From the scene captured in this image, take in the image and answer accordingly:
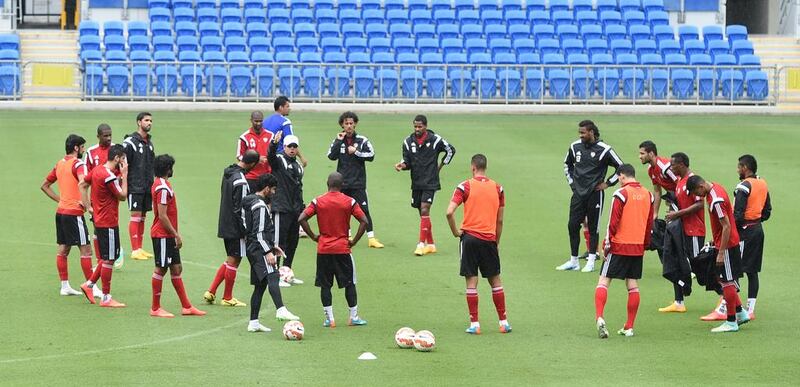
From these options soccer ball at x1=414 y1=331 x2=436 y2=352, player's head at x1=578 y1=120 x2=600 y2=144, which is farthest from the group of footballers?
soccer ball at x1=414 y1=331 x2=436 y2=352

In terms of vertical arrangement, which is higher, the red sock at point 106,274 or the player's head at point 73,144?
the player's head at point 73,144

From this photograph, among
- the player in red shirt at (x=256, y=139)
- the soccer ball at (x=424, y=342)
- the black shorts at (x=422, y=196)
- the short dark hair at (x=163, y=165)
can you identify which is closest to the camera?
the soccer ball at (x=424, y=342)

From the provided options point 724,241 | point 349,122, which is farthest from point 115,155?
point 724,241

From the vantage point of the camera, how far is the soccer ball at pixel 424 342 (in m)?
14.5

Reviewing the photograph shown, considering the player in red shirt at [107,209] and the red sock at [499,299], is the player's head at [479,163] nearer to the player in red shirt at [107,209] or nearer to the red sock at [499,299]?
the red sock at [499,299]

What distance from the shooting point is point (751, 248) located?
16.3 m

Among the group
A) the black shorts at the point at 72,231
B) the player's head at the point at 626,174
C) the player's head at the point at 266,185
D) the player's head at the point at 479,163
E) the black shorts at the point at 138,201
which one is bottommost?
the black shorts at the point at 72,231

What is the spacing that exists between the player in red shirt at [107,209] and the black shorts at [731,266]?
277 inches

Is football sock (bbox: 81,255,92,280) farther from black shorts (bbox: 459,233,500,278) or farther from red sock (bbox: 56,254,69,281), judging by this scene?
black shorts (bbox: 459,233,500,278)

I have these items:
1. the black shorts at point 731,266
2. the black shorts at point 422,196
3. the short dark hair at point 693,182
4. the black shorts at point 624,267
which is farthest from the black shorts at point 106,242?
the black shorts at point 731,266

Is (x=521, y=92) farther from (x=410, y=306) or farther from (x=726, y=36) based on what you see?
(x=410, y=306)

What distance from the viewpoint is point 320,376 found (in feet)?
44.0

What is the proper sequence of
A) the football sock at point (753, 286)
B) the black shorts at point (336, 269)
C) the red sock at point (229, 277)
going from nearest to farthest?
the black shorts at point (336, 269) → the football sock at point (753, 286) → the red sock at point (229, 277)

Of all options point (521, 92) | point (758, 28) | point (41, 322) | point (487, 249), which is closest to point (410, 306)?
point (487, 249)
